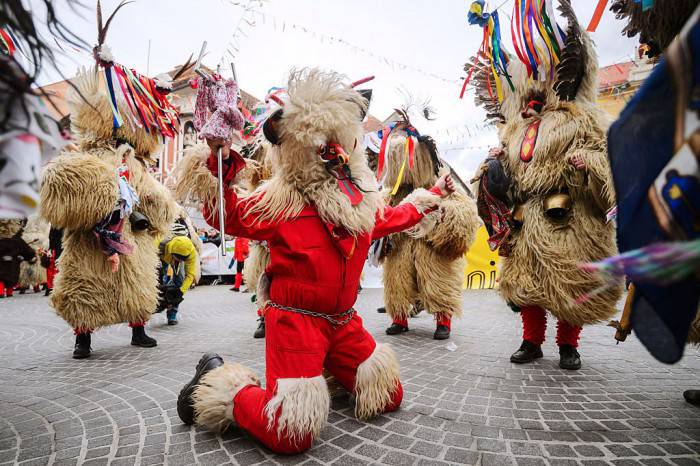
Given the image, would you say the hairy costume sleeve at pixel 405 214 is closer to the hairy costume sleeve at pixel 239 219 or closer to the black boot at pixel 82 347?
the hairy costume sleeve at pixel 239 219

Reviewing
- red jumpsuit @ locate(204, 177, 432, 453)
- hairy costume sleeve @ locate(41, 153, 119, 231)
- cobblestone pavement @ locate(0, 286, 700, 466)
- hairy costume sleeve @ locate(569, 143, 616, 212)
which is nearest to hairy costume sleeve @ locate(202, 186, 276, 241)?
red jumpsuit @ locate(204, 177, 432, 453)

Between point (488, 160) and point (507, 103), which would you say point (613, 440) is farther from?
point (507, 103)

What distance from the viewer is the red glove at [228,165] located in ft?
6.36

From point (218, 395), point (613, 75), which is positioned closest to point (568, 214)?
point (613, 75)

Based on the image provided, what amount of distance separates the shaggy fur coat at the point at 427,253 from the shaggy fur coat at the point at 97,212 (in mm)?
2402

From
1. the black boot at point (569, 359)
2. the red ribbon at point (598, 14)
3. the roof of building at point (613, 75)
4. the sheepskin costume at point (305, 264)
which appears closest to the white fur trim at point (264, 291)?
the sheepskin costume at point (305, 264)

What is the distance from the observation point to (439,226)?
13.6 feet

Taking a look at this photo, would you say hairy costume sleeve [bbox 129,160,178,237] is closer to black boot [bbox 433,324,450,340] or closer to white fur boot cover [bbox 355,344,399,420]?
white fur boot cover [bbox 355,344,399,420]

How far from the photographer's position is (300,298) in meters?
2.03

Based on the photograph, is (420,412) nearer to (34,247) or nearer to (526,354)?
(526,354)

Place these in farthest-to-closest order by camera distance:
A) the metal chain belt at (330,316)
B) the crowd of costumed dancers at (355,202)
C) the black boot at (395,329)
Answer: the black boot at (395,329) < the metal chain belt at (330,316) < the crowd of costumed dancers at (355,202)

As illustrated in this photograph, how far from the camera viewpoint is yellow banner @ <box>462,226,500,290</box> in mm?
9977

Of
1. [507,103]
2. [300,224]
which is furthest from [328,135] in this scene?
[507,103]

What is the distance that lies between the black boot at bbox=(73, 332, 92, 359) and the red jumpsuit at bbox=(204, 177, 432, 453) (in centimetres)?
258
